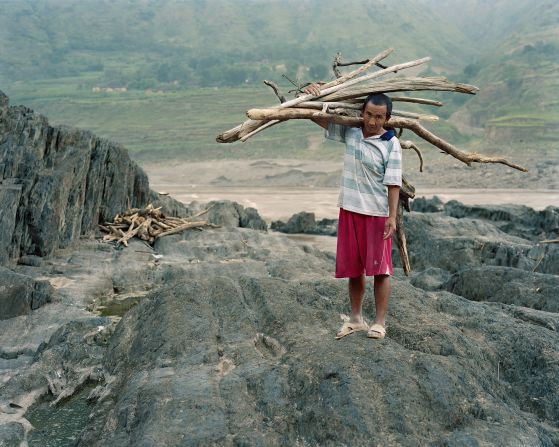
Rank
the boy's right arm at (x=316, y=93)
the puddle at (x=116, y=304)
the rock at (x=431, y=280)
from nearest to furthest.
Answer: the boy's right arm at (x=316, y=93), the rock at (x=431, y=280), the puddle at (x=116, y=304)

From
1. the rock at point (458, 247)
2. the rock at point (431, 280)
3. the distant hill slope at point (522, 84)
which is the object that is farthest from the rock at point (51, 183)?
the distant hill slope at point (522, 84)

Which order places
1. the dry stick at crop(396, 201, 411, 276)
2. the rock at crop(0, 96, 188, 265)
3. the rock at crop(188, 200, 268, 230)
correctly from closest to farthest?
the dry stick at crop(396, 201, 411, 276) → the rock at crop(0, 96, 188, 265) → the rock at crop(188, 200, 268, 230)

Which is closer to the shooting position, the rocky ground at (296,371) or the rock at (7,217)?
the rocky ground at (296,371)

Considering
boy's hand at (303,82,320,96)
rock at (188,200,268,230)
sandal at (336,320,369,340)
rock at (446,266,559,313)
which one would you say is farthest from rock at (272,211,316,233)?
sandal at (336,320,369,340)

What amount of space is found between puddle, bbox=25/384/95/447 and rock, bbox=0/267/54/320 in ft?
11.9

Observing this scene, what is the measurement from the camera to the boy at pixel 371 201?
4.93 meters

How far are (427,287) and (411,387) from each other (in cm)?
648

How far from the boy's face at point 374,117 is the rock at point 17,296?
6528mm

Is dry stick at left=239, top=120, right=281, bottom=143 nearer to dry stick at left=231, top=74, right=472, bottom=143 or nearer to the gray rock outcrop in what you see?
dry stick at left=231, top=74, right=472, bottom=143

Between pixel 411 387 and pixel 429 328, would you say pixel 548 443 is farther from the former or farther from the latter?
pixel 429 328

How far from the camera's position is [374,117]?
495cm

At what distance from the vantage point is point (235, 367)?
4.94 metres

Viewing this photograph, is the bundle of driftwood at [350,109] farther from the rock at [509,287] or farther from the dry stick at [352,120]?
the rock at [509,287]

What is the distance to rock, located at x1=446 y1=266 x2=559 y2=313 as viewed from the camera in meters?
8.11
